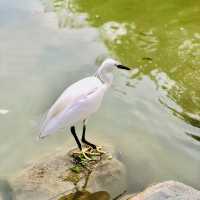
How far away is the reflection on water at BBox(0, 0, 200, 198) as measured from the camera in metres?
5.07

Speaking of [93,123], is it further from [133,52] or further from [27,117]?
[133,52]

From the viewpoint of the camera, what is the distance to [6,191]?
14.8ft

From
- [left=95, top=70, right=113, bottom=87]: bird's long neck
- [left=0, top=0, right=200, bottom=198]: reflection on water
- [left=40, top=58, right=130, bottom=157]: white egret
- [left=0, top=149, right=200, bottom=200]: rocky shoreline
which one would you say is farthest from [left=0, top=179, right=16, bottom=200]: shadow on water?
[left=95, top=70, right=113, bottom=87]: bird's long neck

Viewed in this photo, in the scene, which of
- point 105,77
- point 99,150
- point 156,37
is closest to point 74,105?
point 105,77

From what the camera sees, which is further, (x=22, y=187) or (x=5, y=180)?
(x=5, y=180)

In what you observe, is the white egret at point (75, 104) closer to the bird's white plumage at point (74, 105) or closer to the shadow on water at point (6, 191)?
the bird's white plumage at point (74, 105)

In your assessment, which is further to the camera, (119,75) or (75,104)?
(119,75)

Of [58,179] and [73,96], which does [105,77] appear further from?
[58,179]

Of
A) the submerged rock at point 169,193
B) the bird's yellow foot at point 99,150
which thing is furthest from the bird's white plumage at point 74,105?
the submerged rock at point 169,193

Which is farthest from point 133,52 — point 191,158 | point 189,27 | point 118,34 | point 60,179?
point 60,179

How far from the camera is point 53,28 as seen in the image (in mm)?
7699

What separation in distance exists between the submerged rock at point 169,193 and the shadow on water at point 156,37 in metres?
1.52

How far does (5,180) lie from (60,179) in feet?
1.96

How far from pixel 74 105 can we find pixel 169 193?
1121 millimetres
